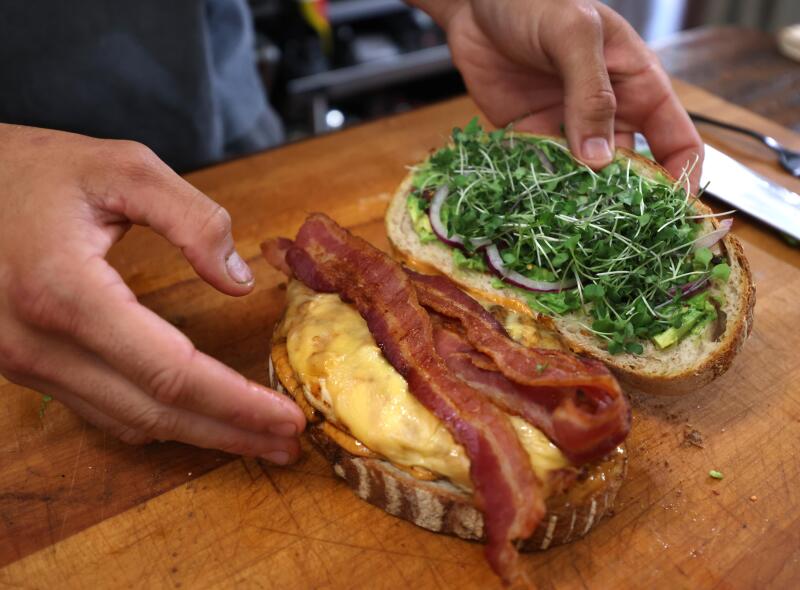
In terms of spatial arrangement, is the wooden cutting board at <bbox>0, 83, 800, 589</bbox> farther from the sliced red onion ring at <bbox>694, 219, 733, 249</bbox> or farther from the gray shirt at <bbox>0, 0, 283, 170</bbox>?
the gray shirt at <bbox>0, 0, 283, 170</bbox>

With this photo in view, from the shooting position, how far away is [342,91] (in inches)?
243

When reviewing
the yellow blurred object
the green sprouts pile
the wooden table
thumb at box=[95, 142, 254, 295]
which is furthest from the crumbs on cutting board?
the yellow blurred object

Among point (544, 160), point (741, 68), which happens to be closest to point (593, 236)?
point (544, 160)

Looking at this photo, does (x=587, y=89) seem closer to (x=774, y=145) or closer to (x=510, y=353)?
(x=510, y=353)

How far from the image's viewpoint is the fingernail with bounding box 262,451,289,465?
8.18 ft

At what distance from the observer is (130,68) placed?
13.1 ft

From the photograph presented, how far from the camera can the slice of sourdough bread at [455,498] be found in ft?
7.60

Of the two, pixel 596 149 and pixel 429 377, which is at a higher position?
pixel 596 149

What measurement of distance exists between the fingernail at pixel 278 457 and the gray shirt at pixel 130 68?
7.44 ft

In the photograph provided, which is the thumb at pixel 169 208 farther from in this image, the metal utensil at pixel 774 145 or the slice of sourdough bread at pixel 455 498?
the metal utensil at pixel 774 145

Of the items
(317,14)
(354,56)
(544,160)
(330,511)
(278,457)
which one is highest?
(544,160)

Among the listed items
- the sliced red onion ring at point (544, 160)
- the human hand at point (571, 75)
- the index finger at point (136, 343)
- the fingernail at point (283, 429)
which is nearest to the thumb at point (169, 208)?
the index finger at point (136, 343)

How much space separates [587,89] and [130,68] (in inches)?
99.8

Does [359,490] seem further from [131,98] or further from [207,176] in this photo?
[131,98]
